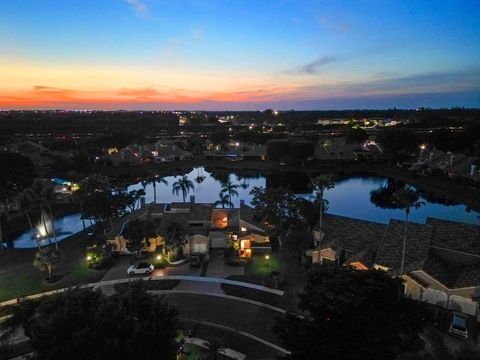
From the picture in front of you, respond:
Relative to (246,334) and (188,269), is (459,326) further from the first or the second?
(188,269)

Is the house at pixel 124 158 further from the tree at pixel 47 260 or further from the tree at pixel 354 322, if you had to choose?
the tree at pixel 354 322

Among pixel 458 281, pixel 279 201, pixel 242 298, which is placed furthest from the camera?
pixel 279 201

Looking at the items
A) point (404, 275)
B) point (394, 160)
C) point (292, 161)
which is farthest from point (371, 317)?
point (394, 160)

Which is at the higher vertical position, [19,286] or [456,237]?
[456,237]

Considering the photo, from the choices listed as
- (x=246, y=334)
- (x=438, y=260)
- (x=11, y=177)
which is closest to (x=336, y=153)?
(x=438, y=260)

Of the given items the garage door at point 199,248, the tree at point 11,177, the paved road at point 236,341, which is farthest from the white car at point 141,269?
the tree at point 11,177

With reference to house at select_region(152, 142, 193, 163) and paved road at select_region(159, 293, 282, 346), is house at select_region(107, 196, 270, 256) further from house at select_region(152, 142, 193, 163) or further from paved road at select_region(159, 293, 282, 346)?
house at select_region(152, 142, 193, 163)

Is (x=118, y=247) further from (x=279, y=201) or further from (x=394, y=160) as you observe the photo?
(x=394, y=160)
